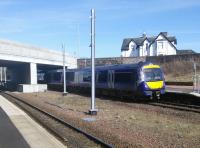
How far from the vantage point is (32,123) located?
2147cm

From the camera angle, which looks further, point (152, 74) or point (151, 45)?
point (151, 45)

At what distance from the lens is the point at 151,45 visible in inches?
4368

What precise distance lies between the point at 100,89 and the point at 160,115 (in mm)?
19113

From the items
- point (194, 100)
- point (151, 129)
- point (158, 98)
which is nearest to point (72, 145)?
point (151, 129)

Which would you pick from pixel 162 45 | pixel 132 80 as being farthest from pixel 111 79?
pixel 162 45

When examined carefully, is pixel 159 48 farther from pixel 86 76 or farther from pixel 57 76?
pixel 86 76

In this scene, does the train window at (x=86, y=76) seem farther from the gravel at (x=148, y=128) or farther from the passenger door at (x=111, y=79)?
the gravel at (x=148, y=128)

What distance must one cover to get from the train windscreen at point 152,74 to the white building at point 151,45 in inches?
2912

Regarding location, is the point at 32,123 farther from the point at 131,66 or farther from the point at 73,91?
the point at 73,91

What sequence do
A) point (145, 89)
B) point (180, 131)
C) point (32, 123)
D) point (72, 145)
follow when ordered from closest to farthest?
point (72, 145)
point (180, 131)
point (32, 123)
point (145, 89)

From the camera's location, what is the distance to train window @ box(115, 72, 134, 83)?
33.7 meters

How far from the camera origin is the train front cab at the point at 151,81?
32.1 meters

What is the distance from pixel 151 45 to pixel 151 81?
79.1m

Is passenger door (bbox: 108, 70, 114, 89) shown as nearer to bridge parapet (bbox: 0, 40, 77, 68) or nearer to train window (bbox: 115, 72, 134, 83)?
train window (bbox: 115, 72, 134, 83)
